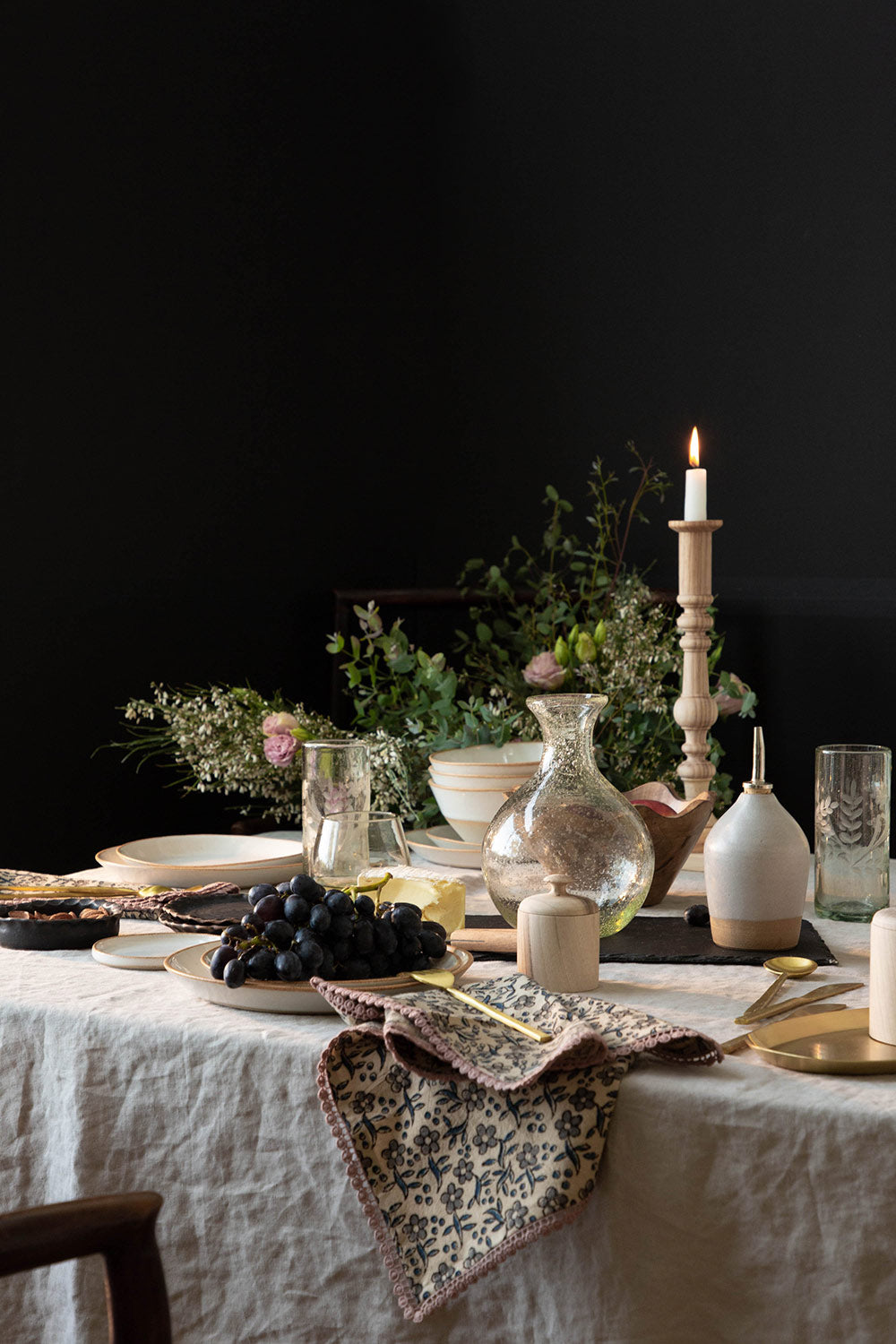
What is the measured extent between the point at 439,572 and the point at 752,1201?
2.83 metres

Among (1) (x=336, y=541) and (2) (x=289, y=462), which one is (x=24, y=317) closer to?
(2) (x=289, y=462)

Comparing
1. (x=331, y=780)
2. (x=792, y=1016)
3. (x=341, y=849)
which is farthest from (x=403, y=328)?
(x=792, y=1016)

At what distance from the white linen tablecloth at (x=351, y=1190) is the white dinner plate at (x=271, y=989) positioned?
11 millimetres

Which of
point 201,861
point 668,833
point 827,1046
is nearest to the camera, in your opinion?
point 827,1046

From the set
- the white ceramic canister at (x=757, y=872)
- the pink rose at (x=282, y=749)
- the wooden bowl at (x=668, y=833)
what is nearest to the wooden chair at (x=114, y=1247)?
the white ceramic canister at (x=757, y=872)

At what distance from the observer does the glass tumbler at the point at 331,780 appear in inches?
57.5

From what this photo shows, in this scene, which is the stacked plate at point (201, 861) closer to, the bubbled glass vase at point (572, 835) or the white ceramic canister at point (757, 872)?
the bubbled glass vase at point (572, 835)

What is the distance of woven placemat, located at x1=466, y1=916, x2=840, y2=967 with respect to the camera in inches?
48.1

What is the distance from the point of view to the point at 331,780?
1.46m

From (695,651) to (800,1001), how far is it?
28.1 inches

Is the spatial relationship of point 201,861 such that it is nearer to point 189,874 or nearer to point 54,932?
point 189,874

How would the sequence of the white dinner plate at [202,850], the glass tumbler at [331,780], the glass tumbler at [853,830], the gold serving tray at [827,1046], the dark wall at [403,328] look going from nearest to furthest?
the gold serving tray at [827,1046]
the glass tumbler at [853,830]
the glass tumbler at [331,780]
the white dinner plate at [202,850]
the dark wall at [403,328]

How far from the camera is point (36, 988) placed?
1125 mm

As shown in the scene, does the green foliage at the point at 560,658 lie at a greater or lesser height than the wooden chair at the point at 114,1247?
greater
